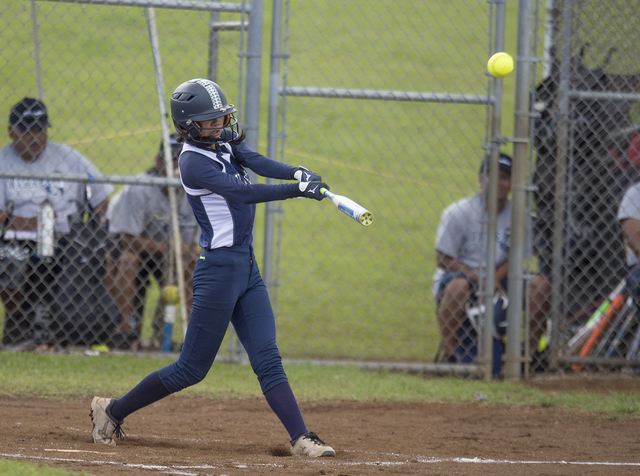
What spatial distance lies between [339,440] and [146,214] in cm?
309

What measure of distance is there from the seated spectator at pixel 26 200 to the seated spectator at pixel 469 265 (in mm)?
2949

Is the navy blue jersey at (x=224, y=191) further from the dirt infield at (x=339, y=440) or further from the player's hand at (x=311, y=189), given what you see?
the dirt infield at (x=339, y=440)

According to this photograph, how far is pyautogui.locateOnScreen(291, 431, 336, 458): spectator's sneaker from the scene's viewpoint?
3.47 meters

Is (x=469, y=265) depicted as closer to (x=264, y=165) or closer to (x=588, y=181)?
(x=588, y=181)

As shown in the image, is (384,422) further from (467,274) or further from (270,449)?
(467,274)

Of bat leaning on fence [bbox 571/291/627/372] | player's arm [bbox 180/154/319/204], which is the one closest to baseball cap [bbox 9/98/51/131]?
player's arm [bbox 180/154/319/204]

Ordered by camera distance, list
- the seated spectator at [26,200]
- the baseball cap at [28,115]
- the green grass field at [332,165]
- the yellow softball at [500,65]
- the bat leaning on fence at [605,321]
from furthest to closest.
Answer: the bat leaning on fence at [605,321] < the baseball cap at [28,115] < the seated spectator at [26,200] < the green grass field at [332,165] < the yellow softball at [500,65]

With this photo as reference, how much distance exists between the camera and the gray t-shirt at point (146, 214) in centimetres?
628

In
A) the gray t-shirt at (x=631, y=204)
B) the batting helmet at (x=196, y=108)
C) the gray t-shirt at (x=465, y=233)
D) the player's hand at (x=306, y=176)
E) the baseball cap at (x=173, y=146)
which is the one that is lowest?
the gray t-shirt at (x=465, y=233)

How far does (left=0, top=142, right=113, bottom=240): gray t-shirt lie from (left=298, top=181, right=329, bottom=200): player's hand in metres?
2.96

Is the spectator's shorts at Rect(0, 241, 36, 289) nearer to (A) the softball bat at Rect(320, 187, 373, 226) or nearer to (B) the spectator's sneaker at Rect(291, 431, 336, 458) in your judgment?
(B) the spectator's sneaker at Rect(291, 431, 336, 458)

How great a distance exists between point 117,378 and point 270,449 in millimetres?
1883

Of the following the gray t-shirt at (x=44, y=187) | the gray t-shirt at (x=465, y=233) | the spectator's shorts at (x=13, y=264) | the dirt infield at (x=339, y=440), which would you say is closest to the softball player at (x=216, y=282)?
the dirt infield at (x=339, y=440)

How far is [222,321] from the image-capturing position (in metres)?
3.61
